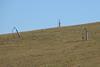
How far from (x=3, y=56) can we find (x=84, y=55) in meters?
10.4

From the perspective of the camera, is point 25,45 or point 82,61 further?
point 25,45

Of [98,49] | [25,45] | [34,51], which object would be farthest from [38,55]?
[25,45]

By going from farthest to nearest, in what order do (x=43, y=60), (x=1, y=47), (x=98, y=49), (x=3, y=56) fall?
(x=1, y=47), (x=3, y=56), (x=98, y=49), (x=43, y=60)

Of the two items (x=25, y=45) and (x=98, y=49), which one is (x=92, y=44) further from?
(x=25, y=45)

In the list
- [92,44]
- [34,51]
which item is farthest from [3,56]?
[92,44]

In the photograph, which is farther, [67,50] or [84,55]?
[67,50]

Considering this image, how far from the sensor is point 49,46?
4769cm

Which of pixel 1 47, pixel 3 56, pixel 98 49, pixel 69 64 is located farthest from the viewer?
pixel 1 47

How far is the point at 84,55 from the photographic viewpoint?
124ft

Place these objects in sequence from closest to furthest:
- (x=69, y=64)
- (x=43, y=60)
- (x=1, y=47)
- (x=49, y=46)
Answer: (x=69, y=64)
(x=43, y=60)
(x=49, y=46)
(x=1, y=47)

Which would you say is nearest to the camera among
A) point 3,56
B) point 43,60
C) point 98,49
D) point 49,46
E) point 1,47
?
point 43,60

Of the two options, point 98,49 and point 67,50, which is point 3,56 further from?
point 98,49

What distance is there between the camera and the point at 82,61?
34406 millimetres

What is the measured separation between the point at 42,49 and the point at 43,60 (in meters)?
8.04
